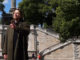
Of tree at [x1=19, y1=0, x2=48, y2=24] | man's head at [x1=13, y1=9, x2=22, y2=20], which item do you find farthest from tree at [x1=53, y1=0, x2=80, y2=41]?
man's head at [x1=13, y1=9, x2=22, y2=20]

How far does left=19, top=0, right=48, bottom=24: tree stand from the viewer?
38.3 metres

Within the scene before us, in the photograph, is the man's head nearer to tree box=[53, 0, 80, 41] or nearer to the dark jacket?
the dark jacket

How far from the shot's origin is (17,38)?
18.1 feet

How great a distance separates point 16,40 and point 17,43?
0.23 feet

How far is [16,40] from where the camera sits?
18.1ft

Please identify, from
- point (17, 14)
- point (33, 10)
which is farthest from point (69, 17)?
point (33, 10)

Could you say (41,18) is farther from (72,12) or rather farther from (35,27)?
(72,12)

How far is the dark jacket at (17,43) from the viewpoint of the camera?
545 cm

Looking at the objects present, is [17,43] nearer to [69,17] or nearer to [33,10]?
[69,17]

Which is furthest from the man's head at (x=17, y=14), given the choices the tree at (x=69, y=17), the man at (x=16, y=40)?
the tree at (x=69, y=17)

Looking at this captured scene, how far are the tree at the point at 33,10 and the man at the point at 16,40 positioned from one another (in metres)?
31.7

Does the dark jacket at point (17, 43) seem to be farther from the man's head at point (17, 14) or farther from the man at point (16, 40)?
the man's head at point (17, 14)

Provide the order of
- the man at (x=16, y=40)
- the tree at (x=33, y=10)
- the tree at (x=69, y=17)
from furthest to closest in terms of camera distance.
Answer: the tree at (x=33, y=10)
the tree at (x=69, y=17)
the man at (x=16, y=40)

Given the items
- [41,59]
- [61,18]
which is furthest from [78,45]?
[61,18]
